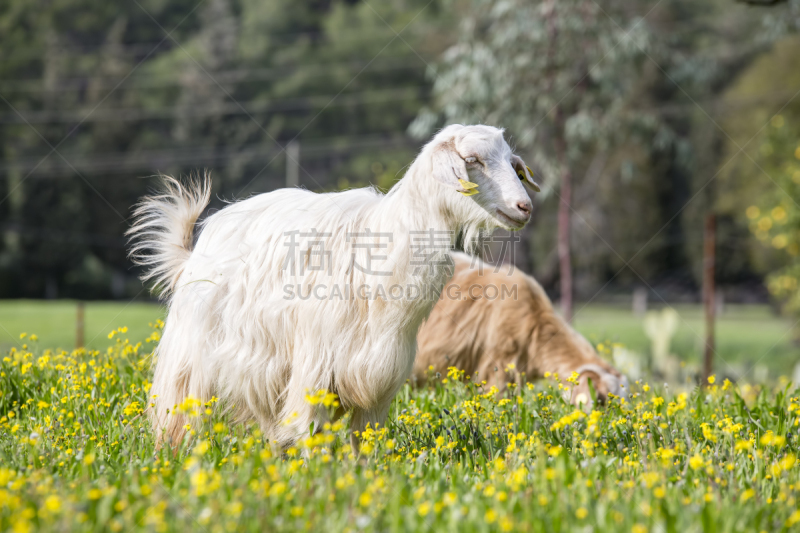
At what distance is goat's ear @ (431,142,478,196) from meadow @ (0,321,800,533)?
1.31m

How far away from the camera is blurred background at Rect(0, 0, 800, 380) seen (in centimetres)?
2888

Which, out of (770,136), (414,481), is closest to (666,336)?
(414,481)

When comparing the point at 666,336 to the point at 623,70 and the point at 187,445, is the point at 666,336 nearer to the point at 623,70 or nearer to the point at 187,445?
the point at 187,445

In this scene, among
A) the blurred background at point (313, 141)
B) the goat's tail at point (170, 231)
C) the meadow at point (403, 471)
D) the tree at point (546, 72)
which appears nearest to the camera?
the meadow at point (403, 471)

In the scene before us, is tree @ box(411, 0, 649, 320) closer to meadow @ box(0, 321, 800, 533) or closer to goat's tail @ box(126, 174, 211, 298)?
goat's tail @ box(126, 174, 211, 298)

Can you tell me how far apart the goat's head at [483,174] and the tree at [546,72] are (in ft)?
33.1

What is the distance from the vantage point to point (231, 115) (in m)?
38.5

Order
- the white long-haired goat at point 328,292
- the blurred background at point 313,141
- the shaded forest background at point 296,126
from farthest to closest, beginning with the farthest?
1. the shaded forest background at point 296,126
2. the blurred background at point 313,141
3. the white long-haired goat at point 328,292

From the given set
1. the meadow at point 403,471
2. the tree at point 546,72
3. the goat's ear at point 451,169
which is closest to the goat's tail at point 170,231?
the meadow at point 403,471

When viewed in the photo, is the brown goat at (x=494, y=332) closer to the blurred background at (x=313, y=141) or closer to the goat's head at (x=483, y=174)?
the goat's head at (x=483, y=174)

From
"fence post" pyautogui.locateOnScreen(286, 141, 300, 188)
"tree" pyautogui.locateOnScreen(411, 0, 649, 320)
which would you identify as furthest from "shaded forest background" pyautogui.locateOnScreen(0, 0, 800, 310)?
"tree" pyautogui.locateOnScreen(411, 0, 649, 320)

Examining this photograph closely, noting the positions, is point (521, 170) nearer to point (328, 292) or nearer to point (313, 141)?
point (328, 292)

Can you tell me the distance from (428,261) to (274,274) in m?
0.92

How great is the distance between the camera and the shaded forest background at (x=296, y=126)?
103 ft
